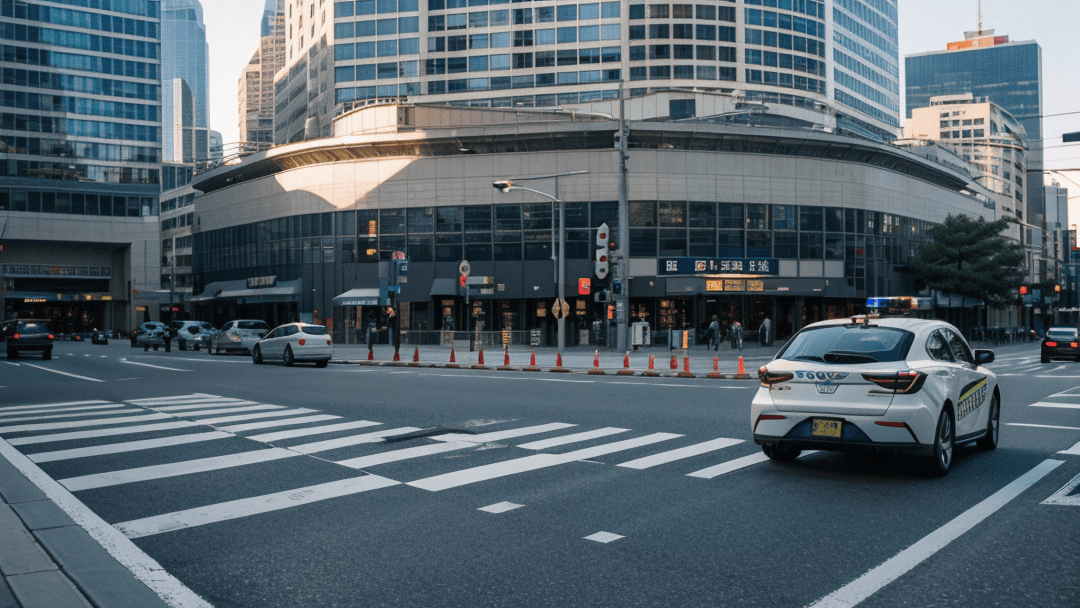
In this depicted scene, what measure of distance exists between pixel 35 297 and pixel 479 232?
60.3 metres

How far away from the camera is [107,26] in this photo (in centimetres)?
9250

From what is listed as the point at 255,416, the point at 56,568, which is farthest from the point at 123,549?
the point at 255,416

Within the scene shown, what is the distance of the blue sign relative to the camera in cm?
4997

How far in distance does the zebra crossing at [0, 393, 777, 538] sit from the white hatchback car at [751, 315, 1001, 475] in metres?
0.97

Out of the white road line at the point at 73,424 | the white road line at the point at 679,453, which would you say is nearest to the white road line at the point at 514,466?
the white road line at the point at 679,453

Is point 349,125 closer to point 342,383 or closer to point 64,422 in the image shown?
point 342,383

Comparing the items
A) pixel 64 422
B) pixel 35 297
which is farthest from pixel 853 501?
pixel 35 297

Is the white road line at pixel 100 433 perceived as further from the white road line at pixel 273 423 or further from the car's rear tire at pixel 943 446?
the car's rear tire at pixel 943 446

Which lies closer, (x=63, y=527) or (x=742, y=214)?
(x=63, y=527)

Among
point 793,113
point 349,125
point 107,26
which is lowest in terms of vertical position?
point 349,125

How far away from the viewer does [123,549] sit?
6148 mm

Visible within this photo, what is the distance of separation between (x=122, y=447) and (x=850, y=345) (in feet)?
30.2

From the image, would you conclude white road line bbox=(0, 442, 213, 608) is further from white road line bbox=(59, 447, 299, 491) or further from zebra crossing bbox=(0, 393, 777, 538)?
white road line bbox=(59, 447, 299, 491)

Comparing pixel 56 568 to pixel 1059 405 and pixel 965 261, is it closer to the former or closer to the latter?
pixel 1059 405
